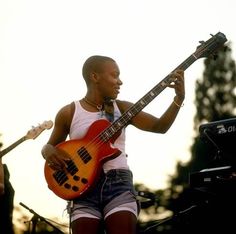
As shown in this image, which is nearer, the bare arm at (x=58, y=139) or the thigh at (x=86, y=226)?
the thigh at (x=86, y=226)

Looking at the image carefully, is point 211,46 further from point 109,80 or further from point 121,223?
point 121,223

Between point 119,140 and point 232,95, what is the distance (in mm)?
30807

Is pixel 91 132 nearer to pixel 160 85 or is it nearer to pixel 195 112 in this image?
pixel 160 85

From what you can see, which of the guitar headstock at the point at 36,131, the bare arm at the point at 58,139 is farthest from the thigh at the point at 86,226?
the guitar headstock at the point at 36,131

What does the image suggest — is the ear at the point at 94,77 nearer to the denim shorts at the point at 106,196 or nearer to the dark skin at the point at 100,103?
the dark skin at the point at 100,103

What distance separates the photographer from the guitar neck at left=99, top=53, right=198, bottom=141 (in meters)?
4.17

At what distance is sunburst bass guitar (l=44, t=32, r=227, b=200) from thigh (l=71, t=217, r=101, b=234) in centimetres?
19

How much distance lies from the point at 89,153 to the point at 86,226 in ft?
1.85

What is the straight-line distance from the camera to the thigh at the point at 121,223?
3779 mm

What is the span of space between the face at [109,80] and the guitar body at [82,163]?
0.23 m

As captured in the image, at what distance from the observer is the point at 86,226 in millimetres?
3852

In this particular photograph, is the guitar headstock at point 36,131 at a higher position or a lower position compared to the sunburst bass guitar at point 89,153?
higher

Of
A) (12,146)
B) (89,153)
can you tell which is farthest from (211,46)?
(12,146)

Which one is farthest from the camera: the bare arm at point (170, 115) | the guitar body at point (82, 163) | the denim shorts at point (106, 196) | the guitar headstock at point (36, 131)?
the guitar headstock at point (36, 131)
